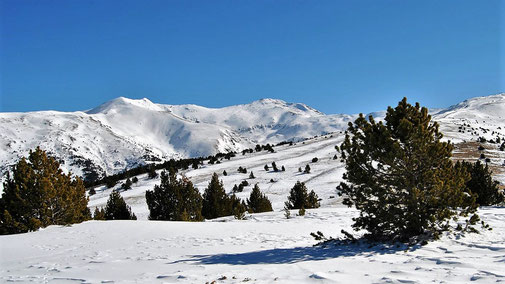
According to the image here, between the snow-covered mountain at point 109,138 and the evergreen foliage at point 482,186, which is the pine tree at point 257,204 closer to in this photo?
the evergreen foliage at point 482,186

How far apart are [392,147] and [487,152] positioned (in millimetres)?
42611

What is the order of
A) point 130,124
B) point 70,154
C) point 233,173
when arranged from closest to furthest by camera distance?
point 233,173
point 70,154
point 130,124

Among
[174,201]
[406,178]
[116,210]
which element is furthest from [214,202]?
[406,178]

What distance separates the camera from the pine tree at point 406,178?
28.1ft

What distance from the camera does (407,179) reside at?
8.78 meters


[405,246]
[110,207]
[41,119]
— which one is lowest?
[405,246]

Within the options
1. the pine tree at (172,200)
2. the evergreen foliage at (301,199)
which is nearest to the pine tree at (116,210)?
the pine tree at (172,200)

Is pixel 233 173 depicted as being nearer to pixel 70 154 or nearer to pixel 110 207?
pixel 110 207

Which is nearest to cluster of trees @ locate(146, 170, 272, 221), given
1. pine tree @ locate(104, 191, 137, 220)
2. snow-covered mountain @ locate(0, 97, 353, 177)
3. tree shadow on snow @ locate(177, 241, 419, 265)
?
pine tree @ locate(104, 191, 137, 220)

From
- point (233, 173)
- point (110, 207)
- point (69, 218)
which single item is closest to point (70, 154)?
point (233, 173)

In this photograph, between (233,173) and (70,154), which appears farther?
(70,154)

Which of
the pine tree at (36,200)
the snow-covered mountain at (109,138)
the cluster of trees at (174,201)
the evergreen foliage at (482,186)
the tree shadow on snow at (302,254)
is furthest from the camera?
the snow-covered mountain at (109,138)

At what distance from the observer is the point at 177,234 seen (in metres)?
13.2

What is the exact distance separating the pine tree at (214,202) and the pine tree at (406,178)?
16.6 metres
